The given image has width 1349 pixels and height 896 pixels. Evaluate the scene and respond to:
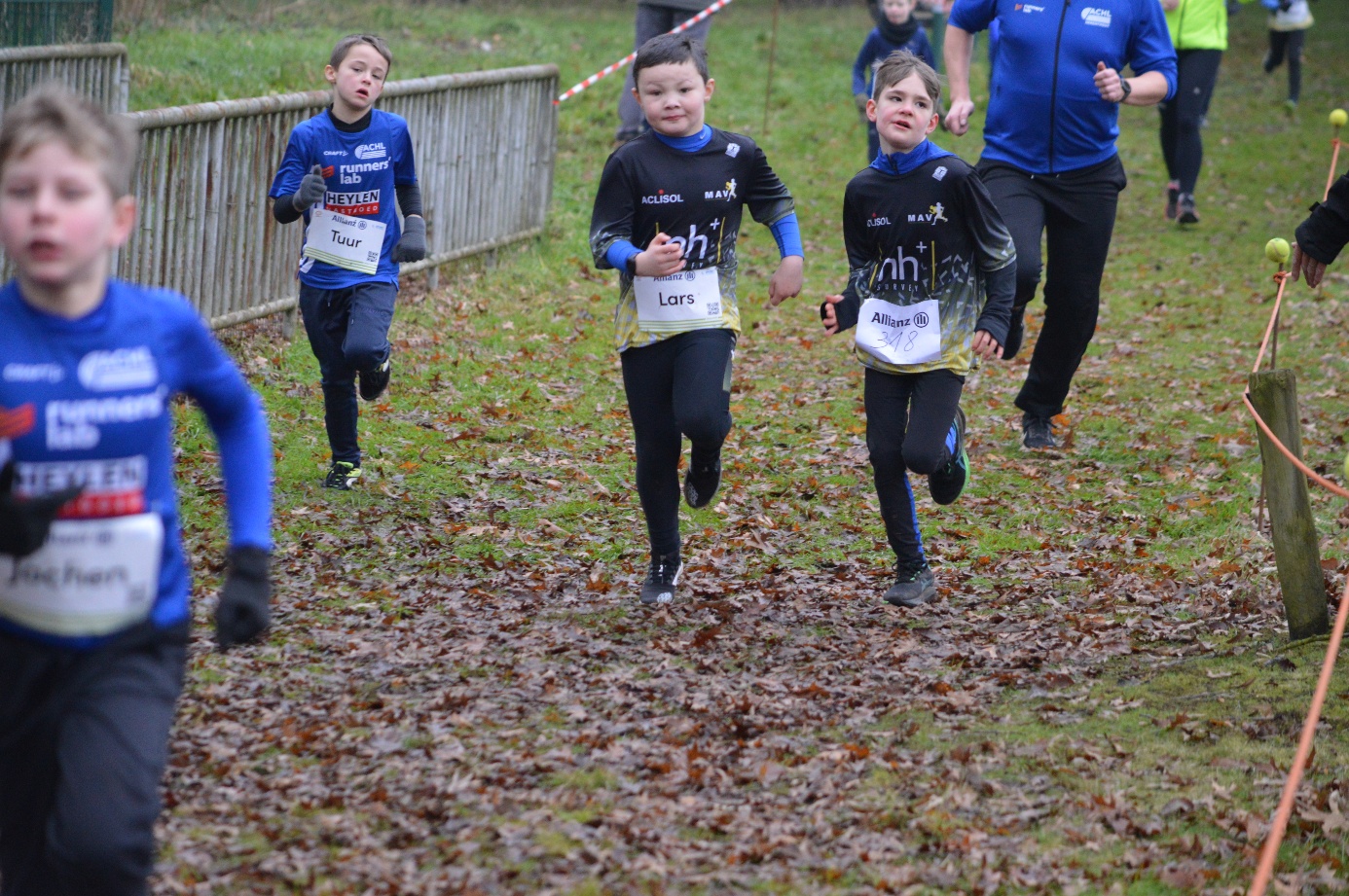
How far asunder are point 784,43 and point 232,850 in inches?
819

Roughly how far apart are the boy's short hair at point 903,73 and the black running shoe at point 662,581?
198 centimetres

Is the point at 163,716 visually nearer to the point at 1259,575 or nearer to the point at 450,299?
the point at 1259,575

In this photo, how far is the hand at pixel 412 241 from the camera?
7180 millimetres

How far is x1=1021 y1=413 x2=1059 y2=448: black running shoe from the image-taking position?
8797 millimetres

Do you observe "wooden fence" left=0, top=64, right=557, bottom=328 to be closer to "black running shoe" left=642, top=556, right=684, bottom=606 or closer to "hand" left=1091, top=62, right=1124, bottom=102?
"black running shoe" left=642, top=556, right=684, bottom=606

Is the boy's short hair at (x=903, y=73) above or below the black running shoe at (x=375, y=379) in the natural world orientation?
above

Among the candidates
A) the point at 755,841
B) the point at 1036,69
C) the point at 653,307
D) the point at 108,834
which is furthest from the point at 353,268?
the point at 108,834

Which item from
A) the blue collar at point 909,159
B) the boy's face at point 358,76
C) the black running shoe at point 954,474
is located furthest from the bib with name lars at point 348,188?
the black running shoe at point 954,474

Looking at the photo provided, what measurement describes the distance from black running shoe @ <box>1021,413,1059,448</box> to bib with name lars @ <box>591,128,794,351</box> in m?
3.45

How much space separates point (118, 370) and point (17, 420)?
0.21m

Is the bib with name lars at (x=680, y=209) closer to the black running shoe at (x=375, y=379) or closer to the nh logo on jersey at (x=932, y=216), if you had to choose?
the nh logo on jersey at (x=932, y=216)

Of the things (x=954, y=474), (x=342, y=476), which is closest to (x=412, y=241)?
(x=342, y=476)

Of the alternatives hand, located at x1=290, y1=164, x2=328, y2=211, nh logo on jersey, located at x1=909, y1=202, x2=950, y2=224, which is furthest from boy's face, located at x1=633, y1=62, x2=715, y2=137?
hand, located at x1=290, y1=164, x2=328, y2=211

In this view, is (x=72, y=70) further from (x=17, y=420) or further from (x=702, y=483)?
(x=17, y=420)
